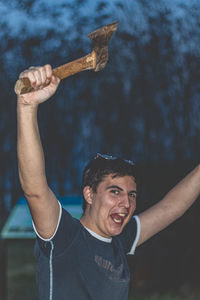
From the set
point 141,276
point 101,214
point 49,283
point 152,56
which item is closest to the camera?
point 49,283

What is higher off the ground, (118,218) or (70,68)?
(70,68)

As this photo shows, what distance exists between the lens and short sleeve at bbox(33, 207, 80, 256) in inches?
80.6

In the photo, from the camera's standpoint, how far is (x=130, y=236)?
9.25ft

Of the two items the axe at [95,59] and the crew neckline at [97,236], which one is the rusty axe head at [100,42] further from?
the crew neckline at [97,236]

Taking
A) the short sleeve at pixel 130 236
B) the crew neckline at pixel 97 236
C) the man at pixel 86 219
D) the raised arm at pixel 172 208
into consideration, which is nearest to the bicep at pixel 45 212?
the man at pixel 86 219

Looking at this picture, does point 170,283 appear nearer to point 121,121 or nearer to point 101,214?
point 101,214

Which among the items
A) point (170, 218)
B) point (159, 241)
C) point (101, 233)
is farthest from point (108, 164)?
point (159, 241)

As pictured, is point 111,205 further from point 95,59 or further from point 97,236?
point 95,59

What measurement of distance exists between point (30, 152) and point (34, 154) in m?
0.02

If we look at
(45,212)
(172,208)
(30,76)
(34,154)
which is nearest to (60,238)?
(45,212)

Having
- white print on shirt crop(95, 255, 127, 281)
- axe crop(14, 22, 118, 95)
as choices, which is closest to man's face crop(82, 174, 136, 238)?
white print on shirt crop(95, 255, 127, 281)

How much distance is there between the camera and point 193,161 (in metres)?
6.46

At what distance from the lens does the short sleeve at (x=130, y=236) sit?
2.76 m

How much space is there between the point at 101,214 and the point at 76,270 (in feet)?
1.34
